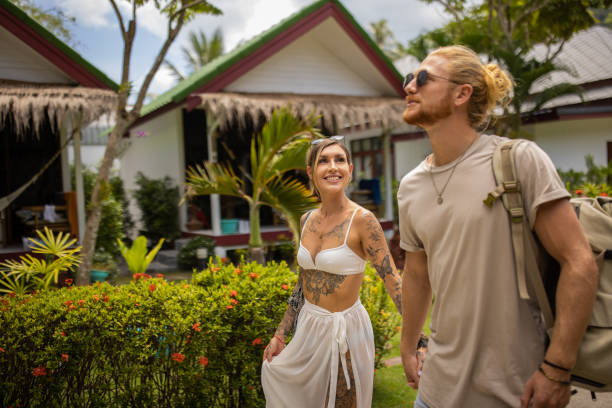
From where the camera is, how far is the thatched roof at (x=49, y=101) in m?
8.45

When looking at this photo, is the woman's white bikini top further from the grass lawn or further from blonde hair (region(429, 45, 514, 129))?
the grass lawn

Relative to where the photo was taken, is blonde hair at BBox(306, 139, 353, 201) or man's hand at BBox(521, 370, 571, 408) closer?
man's hand at BBox(521, 370, 571, 408)

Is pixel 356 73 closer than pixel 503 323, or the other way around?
pixel 503 323

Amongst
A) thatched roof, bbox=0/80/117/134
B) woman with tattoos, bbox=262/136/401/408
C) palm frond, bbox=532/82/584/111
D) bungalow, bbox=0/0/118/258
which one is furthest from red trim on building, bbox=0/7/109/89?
palm frond, bbox=532/82/584/111

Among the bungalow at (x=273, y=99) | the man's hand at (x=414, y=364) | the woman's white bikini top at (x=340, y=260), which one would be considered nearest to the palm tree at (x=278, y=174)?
the woman's white bikini top at (x=340, y=260)

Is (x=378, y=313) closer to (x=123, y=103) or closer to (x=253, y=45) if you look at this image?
(x=123, y=103)

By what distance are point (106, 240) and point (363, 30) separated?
8024mm

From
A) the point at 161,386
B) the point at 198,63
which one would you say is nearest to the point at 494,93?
the point at 161,386

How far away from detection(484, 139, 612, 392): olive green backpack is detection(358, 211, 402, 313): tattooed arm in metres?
1.05

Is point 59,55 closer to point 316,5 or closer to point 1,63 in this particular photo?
point 1,63

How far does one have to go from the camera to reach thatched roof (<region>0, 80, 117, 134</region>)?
27.7ft

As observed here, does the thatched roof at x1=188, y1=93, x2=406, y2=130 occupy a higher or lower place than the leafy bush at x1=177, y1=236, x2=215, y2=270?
higher

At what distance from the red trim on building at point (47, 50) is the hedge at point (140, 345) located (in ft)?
23.8

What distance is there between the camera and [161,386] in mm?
3604
